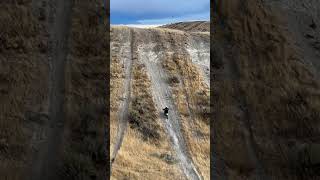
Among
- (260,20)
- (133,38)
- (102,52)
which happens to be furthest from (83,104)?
(133,38)

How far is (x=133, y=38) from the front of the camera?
4897cm

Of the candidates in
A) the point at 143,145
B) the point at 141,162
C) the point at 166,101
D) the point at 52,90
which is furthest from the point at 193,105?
the point at 52,90

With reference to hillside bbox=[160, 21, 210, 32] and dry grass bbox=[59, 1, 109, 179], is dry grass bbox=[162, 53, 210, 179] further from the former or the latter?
hillside bbox=[160, 21, 210, 32]

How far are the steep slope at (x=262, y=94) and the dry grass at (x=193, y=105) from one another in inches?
843

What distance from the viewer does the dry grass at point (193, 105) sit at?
31.5 m

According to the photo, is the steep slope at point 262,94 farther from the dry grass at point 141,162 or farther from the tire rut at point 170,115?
the tire rut at point 170,115

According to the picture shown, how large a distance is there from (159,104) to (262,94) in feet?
101

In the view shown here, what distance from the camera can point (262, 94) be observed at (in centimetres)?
648

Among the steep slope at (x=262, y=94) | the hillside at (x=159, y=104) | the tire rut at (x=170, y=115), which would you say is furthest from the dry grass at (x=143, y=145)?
the steep slope at (x=262, y=94)

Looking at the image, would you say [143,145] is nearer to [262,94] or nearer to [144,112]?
[144,112]

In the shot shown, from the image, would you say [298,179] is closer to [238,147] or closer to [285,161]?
[285,161]

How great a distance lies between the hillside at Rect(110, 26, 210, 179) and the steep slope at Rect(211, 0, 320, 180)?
20.3 m

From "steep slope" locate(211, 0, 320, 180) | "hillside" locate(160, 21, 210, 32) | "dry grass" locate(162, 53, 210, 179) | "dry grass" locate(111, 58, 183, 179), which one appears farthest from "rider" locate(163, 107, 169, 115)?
"hillside" locate(160, 21, 210, 32)

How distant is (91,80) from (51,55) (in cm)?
69
